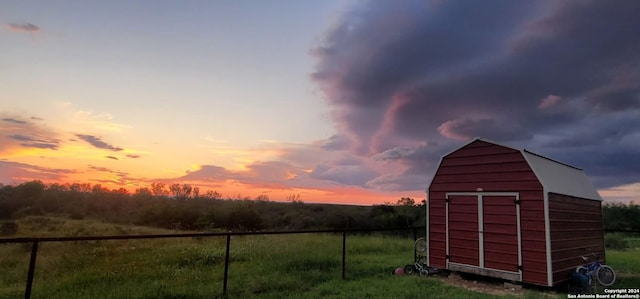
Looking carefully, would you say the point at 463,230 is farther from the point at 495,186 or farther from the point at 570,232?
the point at 570,232

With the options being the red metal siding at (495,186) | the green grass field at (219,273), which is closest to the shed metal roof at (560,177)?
the red metal siding at (495,186)

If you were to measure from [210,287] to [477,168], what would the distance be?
6186 millimetres

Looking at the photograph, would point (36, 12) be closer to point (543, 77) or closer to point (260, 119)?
point (260, 119)

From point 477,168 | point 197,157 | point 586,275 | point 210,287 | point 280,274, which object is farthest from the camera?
point 197,157

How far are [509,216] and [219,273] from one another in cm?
639

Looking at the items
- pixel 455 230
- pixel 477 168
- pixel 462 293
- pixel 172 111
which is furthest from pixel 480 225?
pixel 172 111

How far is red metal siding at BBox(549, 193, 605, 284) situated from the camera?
23.9 feet

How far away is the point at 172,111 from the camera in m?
9.79

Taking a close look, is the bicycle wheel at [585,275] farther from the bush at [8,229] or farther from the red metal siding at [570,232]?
the bush at [8,229]

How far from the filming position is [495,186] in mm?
8023

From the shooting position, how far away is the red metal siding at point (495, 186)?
729 cm

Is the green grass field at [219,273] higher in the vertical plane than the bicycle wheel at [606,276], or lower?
lower

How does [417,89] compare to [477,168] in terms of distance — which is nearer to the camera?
[477,168]

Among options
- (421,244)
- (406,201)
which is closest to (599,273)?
(421,244)
